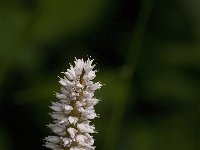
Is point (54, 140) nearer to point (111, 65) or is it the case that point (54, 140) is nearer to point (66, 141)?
point (66, 141)

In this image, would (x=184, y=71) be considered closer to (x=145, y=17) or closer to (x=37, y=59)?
(x=37, y=59)

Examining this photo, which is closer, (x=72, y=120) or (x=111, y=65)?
(x=72, y=120)

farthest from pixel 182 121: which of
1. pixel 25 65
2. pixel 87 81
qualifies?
pixel 87 81

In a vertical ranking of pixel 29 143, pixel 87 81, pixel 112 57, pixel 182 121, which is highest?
pixel 112 57

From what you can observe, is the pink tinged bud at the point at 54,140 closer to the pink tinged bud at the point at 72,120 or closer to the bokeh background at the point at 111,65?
the pink tinged bud at the point at 72,120

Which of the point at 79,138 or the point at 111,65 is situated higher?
the point at 111,65

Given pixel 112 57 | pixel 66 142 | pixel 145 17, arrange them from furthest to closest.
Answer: pixel 112 57 → pixel 145 17 → pixel 66 142

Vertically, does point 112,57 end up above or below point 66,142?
above

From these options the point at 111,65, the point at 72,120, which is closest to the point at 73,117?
the point at 72,120
